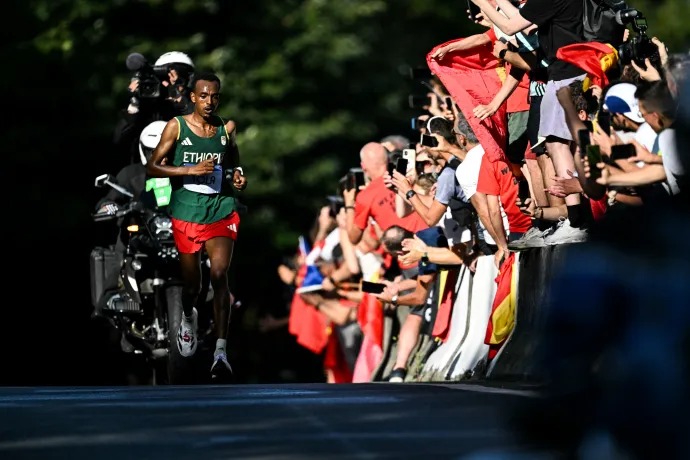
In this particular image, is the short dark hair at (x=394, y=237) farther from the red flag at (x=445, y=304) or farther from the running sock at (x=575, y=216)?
the running sock at (x=575, y=216)

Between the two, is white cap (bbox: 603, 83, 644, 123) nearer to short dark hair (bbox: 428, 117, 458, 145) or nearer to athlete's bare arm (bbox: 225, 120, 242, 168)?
short dark hair (bbox: 428, 117, 458, 145)

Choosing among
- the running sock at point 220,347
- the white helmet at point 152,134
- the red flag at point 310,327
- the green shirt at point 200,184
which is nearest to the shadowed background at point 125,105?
the red flag at point 310,327

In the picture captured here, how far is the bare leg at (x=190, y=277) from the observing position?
14570 mm

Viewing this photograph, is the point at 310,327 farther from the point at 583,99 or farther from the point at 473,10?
the point at 583,99

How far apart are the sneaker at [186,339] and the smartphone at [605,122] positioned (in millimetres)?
4630

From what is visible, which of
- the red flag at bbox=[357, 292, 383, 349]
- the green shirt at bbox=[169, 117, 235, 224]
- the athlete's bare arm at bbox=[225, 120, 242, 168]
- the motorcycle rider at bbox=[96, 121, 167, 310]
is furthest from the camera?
the red flag at bbox=[357, 292, 383, 349]

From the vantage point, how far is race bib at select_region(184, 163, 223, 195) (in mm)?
14289

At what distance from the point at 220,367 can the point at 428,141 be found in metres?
2.15

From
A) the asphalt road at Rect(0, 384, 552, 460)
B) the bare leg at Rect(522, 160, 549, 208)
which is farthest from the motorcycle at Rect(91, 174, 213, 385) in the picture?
the asphalt road at Rect(0, 384, 552, 460)

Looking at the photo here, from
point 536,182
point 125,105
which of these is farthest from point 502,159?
point 125,105

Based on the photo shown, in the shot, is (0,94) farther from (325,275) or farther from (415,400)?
(415,400)

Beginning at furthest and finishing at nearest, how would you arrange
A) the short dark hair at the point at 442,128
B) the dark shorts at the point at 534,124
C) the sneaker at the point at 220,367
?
the short dark hair at the point at 442,128, the sneaker at the point at 220,367, the dark shorts at the point at 534,124

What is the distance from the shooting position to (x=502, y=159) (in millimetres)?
13250

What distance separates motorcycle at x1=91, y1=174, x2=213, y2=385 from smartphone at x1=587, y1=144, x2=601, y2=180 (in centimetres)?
481
